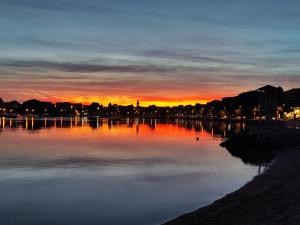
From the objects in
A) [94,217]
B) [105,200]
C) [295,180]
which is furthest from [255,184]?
[94,217]

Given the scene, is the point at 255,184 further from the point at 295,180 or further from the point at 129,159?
the point at 129,159

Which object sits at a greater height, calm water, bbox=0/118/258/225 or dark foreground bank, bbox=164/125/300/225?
dark foreground bank, bbox=164/125/300/225

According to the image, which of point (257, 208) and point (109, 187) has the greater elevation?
point (257, 208)

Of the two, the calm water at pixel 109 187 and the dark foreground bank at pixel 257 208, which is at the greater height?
the dark foreground bank at pixel 257 208

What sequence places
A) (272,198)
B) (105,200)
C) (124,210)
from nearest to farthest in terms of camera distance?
(272,198) < (124,210) < (105,200)

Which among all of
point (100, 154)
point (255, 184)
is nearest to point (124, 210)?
point (255, 184)

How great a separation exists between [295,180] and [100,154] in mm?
36049

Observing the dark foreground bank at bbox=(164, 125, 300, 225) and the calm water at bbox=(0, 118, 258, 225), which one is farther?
the calm water at bbox=(0, 118, 258, 225)

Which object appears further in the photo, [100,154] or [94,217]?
[100,154]

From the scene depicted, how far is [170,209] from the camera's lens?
25688 mm

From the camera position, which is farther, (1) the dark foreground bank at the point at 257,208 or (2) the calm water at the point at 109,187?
(2) the calm water at the point at 109,187

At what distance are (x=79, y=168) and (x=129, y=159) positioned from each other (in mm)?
10232

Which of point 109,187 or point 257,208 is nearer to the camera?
point 257,208

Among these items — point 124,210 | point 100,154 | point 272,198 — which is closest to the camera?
point 272,198
